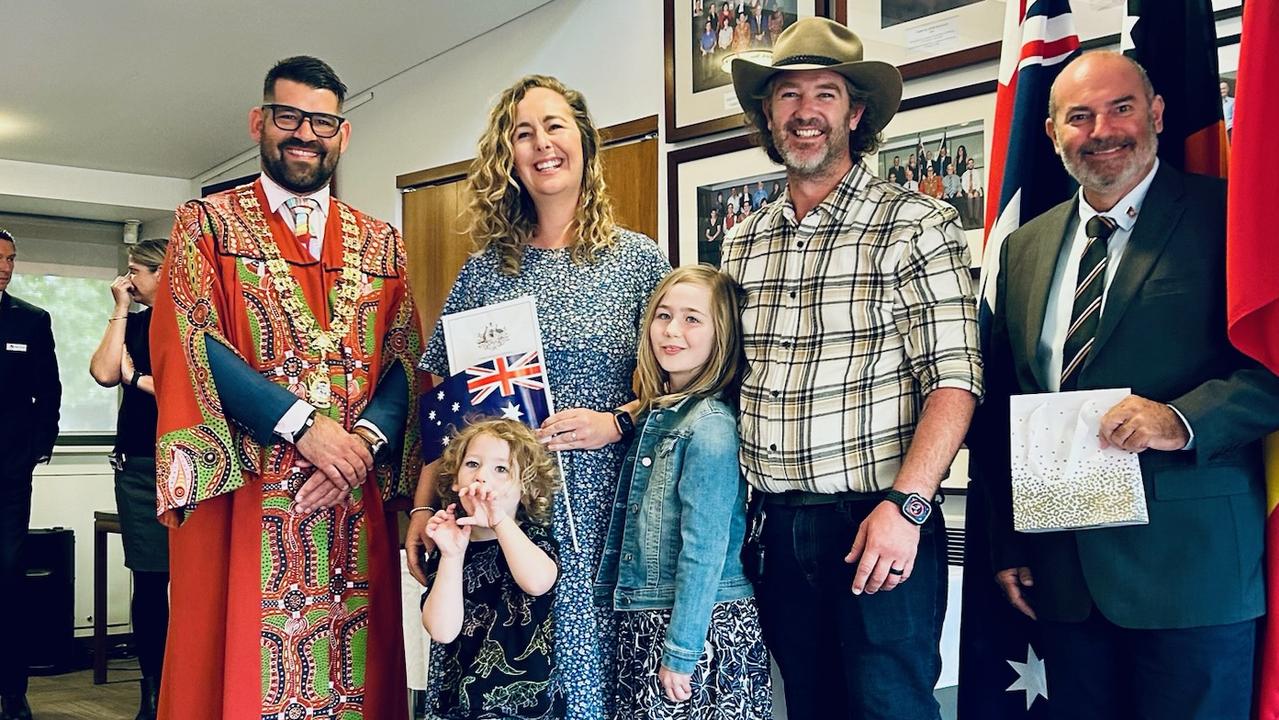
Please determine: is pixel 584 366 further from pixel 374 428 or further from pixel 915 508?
pixel 915 508

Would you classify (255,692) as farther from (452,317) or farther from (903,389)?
(903,389)

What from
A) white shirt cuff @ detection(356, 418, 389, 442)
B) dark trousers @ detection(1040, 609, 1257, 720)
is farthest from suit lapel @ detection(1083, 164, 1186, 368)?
white shirt cuff @ detection(356, 418, 389, 442)

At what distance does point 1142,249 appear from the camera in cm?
173

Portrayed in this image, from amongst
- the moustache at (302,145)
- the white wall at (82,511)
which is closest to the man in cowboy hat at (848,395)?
the moustache at (302,145)

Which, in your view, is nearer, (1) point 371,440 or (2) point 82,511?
(1) point 371,440

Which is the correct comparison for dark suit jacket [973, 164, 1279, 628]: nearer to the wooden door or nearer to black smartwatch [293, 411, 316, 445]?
black smartwatch [293, 411, 316, 445]

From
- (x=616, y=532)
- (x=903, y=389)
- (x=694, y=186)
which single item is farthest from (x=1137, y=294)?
(x=694, y=186)

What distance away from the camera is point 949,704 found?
8.30 ft

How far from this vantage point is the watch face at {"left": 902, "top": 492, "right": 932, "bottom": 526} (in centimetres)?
176

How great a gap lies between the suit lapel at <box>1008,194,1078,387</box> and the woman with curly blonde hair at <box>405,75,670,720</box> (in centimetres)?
66

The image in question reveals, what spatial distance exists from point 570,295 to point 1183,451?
104 cm

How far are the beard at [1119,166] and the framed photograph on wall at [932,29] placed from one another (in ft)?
3.59

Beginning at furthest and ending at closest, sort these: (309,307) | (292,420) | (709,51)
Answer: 1. (709,51)
2. (309,307)
3. (292,420)

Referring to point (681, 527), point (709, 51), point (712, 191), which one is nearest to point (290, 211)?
point (681, 527)
